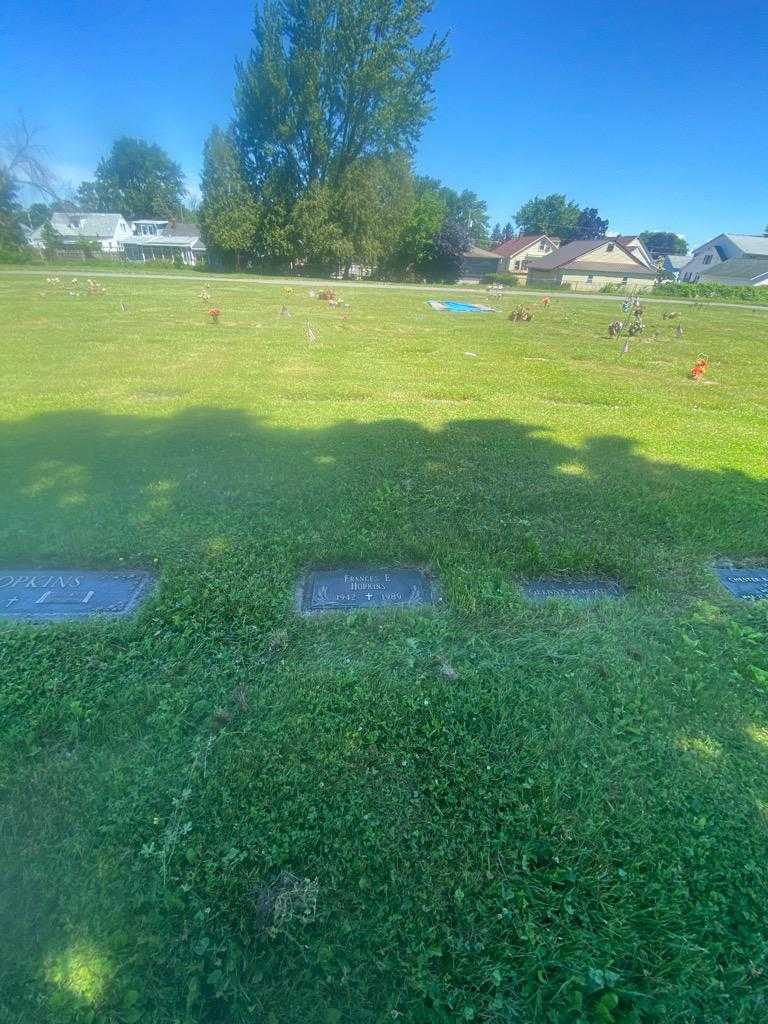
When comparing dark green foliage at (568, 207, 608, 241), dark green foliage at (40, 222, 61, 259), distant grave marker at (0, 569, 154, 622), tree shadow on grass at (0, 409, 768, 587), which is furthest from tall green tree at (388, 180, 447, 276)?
dark green foliage at (568, 207, 608, 241)

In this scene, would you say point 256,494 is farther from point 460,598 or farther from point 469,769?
point 469,769

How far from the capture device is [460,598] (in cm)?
300

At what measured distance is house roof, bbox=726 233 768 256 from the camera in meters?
53.4

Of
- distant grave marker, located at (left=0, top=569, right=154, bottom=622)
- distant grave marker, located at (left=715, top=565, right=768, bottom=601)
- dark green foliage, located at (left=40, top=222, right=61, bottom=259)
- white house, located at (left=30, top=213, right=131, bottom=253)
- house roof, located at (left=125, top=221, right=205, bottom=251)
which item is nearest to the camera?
distant grave marker, located at (left=0, top=569, right=154, bottom=622)

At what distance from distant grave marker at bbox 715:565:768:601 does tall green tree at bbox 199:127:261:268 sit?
40882 mm

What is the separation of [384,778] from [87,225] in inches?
3302

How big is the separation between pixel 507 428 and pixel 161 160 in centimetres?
10901

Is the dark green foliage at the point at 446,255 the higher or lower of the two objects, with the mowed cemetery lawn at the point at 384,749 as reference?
higher

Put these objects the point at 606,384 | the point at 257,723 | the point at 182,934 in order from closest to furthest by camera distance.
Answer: the point at 182,934 < the point at 257,723 < the point at 606,384

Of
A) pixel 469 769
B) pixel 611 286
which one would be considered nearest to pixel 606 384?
pixel 469 769

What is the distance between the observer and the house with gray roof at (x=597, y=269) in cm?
5012

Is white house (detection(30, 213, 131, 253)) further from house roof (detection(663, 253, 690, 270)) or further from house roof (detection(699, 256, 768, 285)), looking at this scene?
house roof (detection(663, 253, 690, 270))

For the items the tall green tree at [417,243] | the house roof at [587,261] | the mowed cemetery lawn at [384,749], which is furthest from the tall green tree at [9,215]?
the house roof at [587,261]

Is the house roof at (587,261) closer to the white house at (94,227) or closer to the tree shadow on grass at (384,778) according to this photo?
the white house at (94,227)
